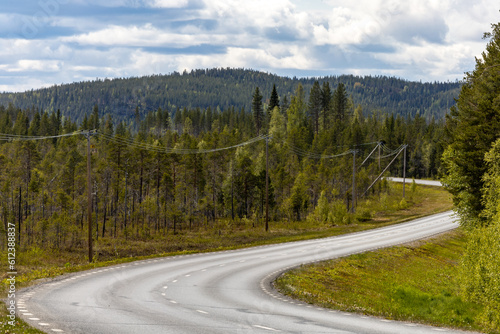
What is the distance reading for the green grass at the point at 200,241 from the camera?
3075 centimetres

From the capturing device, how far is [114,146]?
6444 cm

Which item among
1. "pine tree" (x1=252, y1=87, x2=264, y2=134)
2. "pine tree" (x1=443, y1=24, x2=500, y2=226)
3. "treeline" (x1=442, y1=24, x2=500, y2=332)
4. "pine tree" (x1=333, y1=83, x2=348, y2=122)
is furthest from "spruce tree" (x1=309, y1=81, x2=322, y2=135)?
"pine tree" (x1=443, y1=24, x2=500, y2=226)

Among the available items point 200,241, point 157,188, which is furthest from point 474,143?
point 157,188

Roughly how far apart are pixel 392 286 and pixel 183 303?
1354 centimetres

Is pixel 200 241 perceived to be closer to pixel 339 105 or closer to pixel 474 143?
pixel 474 143

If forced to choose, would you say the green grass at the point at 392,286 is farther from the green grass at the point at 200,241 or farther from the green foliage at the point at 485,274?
the green grass at the point at 200,241

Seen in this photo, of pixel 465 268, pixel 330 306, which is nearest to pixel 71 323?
pixel 330 306

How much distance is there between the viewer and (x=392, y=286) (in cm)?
2564

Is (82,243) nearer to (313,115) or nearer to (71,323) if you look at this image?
(71,323)

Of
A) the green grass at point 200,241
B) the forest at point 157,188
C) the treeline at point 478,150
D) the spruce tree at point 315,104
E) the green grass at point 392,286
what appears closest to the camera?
the green grass at point 392,286

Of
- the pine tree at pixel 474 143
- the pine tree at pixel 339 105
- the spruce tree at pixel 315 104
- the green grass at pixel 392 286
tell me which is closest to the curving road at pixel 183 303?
the green grass at pixel 392 286

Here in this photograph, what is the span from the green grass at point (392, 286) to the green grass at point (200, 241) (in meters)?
10.5

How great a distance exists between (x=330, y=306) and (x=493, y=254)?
713cm

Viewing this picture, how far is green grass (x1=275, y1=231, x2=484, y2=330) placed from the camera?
18.9 meters
